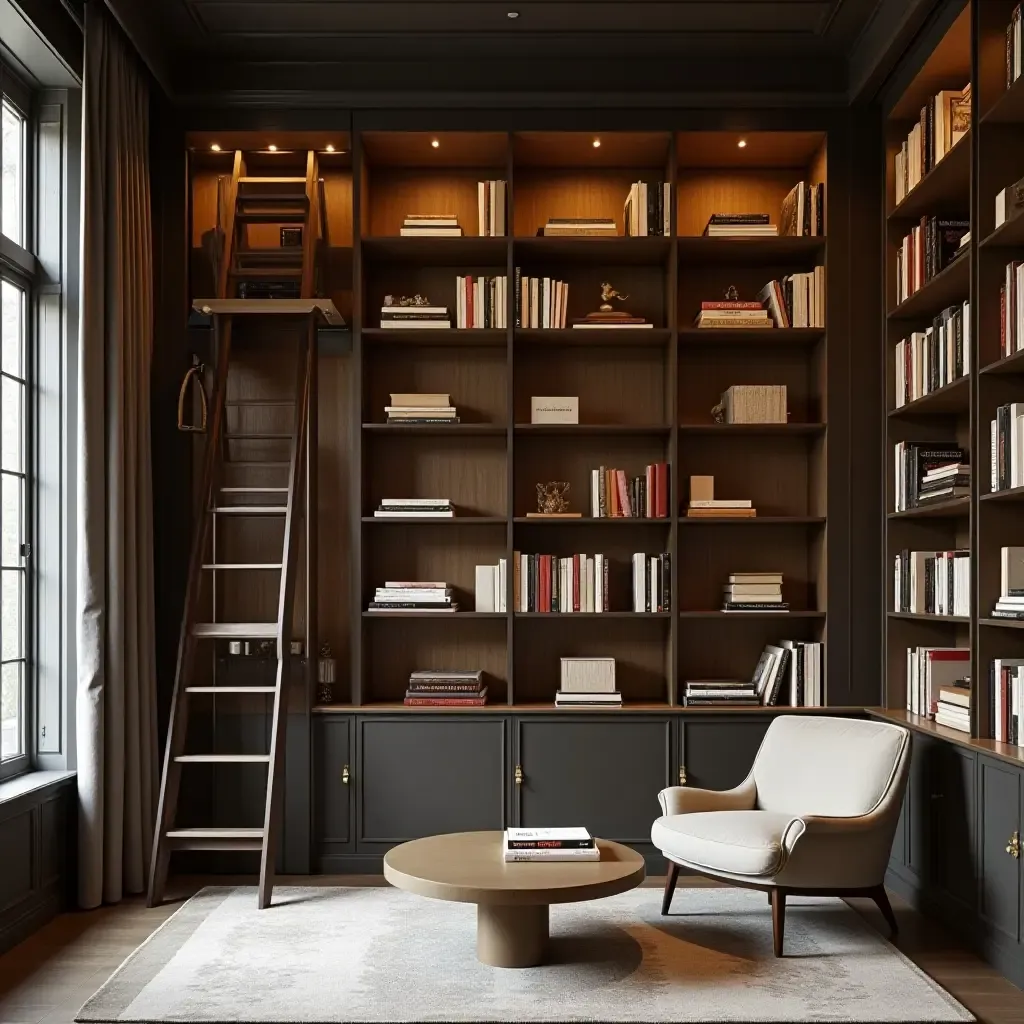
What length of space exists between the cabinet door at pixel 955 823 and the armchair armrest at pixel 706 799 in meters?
0.70

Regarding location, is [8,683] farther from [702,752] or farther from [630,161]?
[630,161]

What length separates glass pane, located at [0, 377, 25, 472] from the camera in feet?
15.0

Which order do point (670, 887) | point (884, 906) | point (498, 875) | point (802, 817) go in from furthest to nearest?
point (670, 887), point (884, 906), point (802, 817), point (498, 875)

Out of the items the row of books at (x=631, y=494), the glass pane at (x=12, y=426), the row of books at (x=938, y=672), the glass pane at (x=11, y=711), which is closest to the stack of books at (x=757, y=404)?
the row of books at (x=631, y=494)

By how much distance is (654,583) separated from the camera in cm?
539

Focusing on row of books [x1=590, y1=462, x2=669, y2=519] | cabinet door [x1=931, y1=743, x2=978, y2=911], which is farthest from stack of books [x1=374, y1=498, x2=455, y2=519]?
cabinet door [x1=931, y1=743, x2=978, y2=911]

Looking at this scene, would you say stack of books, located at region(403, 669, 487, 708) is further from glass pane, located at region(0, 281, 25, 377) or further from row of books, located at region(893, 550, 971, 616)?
glass pane, located at region(0, 281, 25, 377)

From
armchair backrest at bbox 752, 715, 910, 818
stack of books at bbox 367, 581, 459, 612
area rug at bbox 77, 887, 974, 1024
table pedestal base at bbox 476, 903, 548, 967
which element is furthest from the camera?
stack of books at bbox 367, 581, 459, 612

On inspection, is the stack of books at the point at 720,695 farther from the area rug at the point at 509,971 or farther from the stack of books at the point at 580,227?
the stack of books at the point at 580,227

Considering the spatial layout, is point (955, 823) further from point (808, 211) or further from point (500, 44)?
A: point (500, 44)

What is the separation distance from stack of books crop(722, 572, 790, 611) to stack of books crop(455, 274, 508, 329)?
5.27ft

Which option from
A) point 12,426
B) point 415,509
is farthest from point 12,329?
point 415,509

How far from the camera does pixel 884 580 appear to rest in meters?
5.35

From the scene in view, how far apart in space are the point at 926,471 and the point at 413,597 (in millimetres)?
2300
